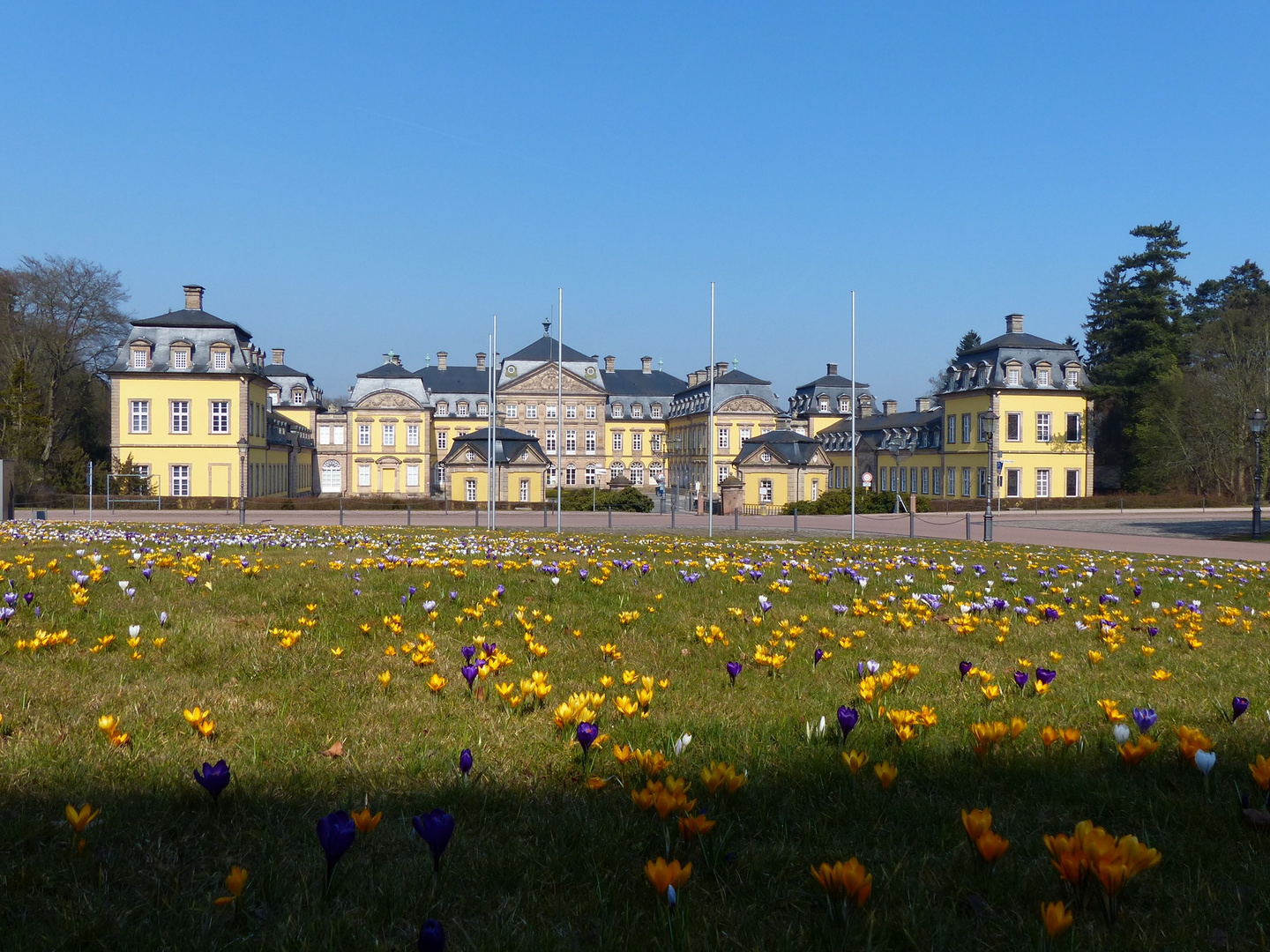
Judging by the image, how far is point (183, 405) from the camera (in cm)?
5088

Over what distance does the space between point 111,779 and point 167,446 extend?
53.2 metres

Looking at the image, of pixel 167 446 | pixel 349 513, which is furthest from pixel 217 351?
pixel 349 513

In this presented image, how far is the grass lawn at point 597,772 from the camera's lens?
2.21m

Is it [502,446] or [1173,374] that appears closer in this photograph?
[502,446]

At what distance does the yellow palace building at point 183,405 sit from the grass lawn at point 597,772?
157 feet

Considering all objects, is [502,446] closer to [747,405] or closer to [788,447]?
[788,447]

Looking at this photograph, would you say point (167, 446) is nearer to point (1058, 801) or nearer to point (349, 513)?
point (349, 513)

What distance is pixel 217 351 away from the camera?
5125cm

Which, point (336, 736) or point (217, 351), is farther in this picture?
point (217, 351)

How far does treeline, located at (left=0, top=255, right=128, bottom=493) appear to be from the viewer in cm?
4444

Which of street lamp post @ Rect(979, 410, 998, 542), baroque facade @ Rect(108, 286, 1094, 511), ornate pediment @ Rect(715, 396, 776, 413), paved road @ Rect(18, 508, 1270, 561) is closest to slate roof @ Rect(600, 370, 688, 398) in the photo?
baroque facade @ Rect(108, 286, 1094, 511)

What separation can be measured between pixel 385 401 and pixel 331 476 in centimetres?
813

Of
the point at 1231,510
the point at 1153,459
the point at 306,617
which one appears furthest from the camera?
the point at 1153,459

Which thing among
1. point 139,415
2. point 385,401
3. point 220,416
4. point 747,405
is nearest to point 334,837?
point 220,416
